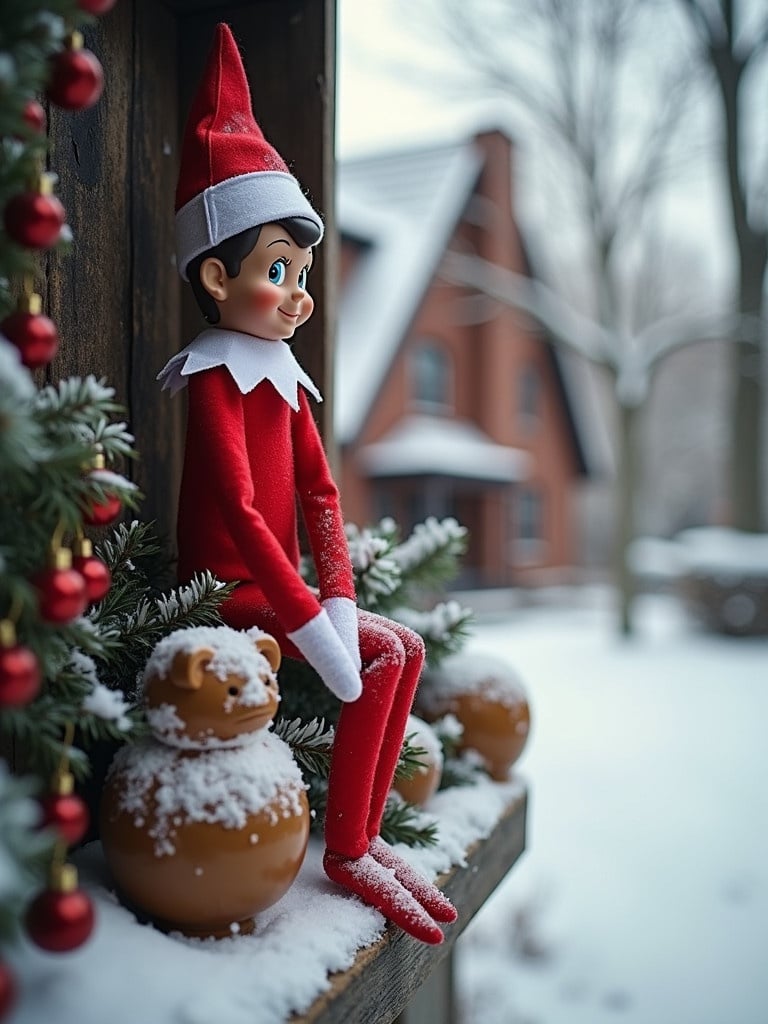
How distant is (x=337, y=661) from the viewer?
2.93ft

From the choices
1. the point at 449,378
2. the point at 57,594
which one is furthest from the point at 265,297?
the point at 449,378

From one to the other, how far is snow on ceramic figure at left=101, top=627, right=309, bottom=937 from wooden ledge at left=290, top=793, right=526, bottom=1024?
0.10 m

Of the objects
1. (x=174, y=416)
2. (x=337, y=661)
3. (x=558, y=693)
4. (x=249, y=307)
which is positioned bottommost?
(x=558, y=693)

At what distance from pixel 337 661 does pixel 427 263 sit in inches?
333

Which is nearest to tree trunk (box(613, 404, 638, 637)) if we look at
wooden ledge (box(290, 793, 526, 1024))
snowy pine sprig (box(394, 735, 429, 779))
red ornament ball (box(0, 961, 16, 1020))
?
wooden ledge (box(290, 793, 526, 1024))

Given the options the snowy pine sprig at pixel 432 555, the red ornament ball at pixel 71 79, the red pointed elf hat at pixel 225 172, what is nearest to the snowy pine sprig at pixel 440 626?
the snowy pine sprig at pixel 432 555

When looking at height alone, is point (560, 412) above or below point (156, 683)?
below

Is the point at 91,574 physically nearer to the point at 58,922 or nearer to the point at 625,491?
the point at 58,922

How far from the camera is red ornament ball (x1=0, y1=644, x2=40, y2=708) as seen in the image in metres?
0.60

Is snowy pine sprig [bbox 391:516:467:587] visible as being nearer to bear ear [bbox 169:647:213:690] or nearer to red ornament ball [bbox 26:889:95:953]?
bear ear [bbox 169:647:213:690]

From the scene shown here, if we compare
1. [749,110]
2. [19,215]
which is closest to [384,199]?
A: [749,110]

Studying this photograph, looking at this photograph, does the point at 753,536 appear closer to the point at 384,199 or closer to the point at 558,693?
the point at 558,693

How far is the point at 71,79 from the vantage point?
69cm

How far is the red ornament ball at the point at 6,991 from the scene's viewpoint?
0.55 m
